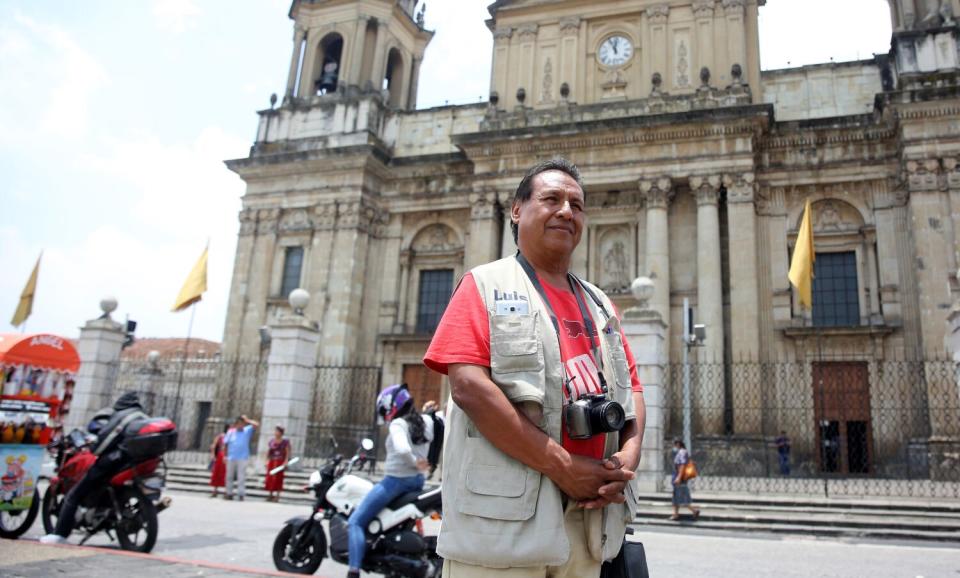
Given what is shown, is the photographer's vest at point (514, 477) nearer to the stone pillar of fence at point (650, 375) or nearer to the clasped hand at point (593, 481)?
the clasped hand at point (593, 481)

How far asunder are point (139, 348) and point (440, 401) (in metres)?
26.7

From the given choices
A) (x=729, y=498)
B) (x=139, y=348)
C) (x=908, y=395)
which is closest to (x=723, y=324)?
(x=908, y=395)

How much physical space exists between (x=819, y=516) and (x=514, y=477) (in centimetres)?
1057

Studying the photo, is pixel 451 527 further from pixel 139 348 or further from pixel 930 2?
pixel 139 348

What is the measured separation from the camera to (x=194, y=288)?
21422mm

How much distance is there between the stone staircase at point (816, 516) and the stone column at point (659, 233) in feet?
25.5

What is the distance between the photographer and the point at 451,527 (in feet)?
6.27

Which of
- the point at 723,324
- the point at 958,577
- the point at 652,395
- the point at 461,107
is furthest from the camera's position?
the point at 461,107

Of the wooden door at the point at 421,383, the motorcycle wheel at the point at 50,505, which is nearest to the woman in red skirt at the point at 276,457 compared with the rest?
the motorcycle wheel at the point at 50,505

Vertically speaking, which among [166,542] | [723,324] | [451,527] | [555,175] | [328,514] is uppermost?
[723,324]

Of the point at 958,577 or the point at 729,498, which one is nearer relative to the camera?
the point at 958,577

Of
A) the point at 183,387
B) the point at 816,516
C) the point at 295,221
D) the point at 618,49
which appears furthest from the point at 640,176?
the point at 183,387

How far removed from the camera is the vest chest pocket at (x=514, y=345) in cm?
195

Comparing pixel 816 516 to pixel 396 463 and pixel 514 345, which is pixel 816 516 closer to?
pixel 396 463
